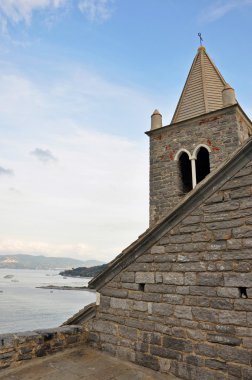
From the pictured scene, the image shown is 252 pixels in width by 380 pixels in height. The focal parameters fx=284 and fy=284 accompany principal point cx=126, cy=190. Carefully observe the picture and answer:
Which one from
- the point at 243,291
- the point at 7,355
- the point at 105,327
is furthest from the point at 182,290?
the point at 7,355

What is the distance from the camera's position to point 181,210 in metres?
5.23

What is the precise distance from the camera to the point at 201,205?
199 inches

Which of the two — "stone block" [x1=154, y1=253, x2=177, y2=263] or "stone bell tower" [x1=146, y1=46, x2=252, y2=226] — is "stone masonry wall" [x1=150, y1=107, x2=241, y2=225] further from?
"stone block" [x1=154, y1=253, x2=177, y2=263]

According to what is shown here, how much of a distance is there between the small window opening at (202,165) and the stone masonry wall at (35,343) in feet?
27.1

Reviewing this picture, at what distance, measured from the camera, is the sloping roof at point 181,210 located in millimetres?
4734

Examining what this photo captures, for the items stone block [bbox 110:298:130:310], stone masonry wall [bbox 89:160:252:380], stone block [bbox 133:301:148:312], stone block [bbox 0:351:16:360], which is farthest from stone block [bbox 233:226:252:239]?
stone block [bbox 0:351:16:360]

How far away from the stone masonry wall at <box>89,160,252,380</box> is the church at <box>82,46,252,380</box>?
14mm

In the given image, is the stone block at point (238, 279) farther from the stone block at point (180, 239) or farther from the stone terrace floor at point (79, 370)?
the stone terrace floor at point (79, 370)

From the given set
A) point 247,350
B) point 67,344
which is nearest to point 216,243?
point 247,350

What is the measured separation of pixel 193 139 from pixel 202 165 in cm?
130

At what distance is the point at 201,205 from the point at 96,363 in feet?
11.4

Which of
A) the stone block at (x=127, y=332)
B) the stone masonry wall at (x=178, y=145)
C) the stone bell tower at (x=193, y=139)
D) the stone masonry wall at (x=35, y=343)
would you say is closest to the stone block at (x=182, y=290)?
the stone block at (x=127, y=332)

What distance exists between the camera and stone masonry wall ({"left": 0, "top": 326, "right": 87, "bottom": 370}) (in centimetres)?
498

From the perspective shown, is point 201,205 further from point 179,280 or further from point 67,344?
point 67,344
